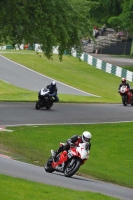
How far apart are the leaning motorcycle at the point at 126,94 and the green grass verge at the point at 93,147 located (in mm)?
7830

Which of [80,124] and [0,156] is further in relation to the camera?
[80,124]

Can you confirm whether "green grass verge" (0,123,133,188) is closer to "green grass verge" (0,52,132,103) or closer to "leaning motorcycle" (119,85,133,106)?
"leaning motorcycle" (119,85,133,106)

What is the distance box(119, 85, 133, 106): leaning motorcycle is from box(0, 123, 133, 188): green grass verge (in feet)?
25.7

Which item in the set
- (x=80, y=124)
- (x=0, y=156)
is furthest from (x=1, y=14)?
(x=0, y=156)

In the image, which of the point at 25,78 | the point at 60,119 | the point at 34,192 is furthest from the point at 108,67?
the point at 34,192

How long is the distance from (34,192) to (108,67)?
46.4 metres

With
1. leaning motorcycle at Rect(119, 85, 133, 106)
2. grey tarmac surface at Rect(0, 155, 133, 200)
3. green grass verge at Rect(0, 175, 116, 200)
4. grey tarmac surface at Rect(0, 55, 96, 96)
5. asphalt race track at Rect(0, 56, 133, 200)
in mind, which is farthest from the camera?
grey tarmac surface at Rect(0, 55, 96, 96)

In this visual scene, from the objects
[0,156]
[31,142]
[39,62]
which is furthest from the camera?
[39,62]

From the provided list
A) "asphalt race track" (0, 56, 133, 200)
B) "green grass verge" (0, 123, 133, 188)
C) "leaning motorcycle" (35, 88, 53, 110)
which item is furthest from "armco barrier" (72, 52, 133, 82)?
"green grass verge" (0, 123, 133, 188)

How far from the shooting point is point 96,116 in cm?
2903

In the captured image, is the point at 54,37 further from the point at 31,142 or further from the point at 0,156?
the point at 0,156

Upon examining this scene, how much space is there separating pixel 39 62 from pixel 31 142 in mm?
37016

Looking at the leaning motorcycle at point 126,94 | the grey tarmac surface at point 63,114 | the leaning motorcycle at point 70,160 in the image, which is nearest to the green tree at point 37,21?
the grey tarmac surface at point 63,114

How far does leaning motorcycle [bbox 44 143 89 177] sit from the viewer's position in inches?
592
